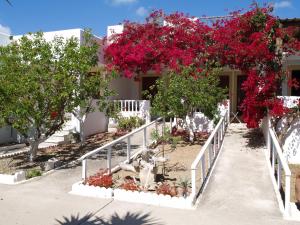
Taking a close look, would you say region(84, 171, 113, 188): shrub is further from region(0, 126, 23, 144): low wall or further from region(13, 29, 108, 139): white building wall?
region(0, 126, 23, 144): low wall

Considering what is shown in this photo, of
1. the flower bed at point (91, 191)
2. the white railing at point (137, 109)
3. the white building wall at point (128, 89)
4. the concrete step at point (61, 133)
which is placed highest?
the white building wall at point (128, 89)

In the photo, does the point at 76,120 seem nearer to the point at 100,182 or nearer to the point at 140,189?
the point at 100,182

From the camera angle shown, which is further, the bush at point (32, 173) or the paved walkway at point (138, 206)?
the bush at point (32, 173)

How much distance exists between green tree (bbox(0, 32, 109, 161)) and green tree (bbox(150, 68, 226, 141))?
3.29m

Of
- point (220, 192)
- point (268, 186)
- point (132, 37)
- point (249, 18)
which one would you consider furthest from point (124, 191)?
point (132, 37)

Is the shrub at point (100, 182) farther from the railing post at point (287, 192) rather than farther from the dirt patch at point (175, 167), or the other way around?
the railing post at point (287, 192)

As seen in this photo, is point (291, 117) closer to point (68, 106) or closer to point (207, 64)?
point (207, 64)

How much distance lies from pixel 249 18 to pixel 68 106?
22.2ft

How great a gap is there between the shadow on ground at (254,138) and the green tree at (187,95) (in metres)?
1.55

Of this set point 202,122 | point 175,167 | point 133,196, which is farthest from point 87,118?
point 133,196

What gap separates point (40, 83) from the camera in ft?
36.0

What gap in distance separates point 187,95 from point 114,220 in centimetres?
751

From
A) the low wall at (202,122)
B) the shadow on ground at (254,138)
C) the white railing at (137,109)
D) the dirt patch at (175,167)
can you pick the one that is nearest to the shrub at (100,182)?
the dirt patch at (175,167)

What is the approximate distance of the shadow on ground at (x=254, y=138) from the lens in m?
13.3
